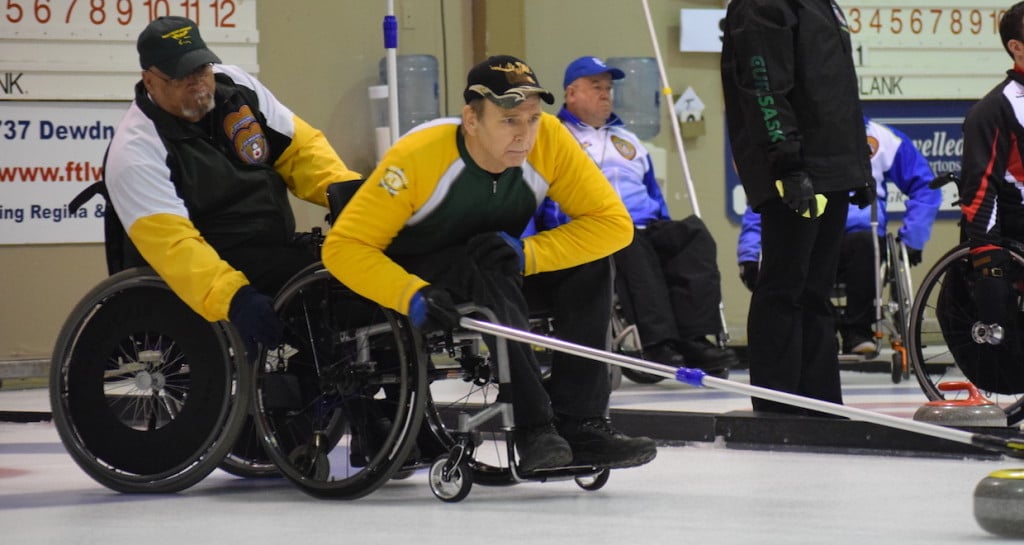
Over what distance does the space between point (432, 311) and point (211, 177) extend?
0.73 metres

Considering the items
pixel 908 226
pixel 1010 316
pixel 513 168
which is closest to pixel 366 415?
pixel 513 168

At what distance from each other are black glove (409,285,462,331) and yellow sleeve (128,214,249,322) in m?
0.42

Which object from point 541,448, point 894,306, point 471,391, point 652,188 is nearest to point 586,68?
point 652,188

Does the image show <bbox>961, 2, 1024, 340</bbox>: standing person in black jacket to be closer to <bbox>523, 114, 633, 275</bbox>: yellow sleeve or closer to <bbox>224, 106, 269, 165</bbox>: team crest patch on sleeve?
<bbox>523, 114, 633, 275</bbox>: yellow sleeve

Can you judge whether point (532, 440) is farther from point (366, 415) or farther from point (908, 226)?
point (908, 226)

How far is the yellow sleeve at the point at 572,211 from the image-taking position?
3279 mm

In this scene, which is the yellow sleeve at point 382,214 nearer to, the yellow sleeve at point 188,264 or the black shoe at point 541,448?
the yellow sleeve at point 188,264

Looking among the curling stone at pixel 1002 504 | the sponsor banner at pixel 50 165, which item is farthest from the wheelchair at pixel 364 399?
the sponsor banner at pixel 50 165

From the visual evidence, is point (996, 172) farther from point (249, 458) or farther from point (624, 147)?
point (249, 458)

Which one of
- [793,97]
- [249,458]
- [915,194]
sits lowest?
[249,458]

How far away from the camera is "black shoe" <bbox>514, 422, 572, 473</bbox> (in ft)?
10.5

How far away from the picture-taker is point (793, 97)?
413 centimetres

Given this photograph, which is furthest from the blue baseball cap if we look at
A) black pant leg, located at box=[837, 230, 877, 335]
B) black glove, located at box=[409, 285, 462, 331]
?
black glove, located at box=[409, 285, 462, 331]

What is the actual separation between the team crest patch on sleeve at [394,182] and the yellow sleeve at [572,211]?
0.26 m
